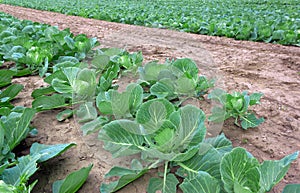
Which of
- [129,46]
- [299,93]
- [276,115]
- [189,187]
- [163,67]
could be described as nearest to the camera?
[189,187]

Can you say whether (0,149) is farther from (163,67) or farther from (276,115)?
(276,115)

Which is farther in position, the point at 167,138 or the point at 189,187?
the point at 167,138

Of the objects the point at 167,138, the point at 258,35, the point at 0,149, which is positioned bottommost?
the point at 258,35

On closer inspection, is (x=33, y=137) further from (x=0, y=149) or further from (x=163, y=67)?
(x=163, y=67)

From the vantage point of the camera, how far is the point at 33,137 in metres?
1.70

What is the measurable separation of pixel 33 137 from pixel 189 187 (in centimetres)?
106

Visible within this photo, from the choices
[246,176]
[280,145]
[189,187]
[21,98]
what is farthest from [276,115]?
[21,98]

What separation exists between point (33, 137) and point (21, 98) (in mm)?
675

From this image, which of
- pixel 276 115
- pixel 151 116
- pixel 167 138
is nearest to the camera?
pixel 167 138

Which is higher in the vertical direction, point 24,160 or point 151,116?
point 151,116

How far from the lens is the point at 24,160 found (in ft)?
4.19

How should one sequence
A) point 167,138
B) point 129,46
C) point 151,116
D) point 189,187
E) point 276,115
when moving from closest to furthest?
point 189,187, point 167,138, point 151,116, point 276,115, point 129,46

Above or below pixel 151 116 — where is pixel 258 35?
Answer: below

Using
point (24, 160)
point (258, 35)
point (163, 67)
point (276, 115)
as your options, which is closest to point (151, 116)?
point (24, 160)
